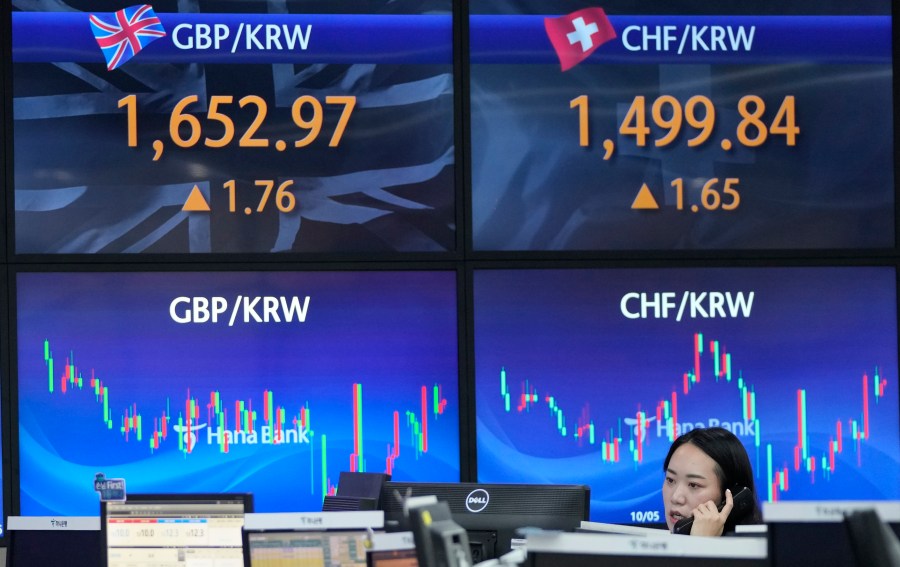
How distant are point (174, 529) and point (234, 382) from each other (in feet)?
4.45

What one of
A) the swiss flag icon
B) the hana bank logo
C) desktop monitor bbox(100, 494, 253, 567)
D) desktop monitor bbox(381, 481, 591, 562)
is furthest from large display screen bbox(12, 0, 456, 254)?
desktop monitor bbox(381, 481, 591, 562)

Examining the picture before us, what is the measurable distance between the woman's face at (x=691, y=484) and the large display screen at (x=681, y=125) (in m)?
1.22

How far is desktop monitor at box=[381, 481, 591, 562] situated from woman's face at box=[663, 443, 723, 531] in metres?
0.63

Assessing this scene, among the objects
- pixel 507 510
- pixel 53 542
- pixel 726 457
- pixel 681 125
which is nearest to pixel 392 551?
pixel 507 510

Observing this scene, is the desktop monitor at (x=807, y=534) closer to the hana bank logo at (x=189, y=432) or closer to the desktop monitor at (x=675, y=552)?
the desktop monitor at (x=675, y=552)

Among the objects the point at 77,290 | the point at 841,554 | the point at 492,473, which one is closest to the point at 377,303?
the point at 492,473

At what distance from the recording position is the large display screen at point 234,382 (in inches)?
176

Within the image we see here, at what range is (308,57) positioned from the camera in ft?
15.2

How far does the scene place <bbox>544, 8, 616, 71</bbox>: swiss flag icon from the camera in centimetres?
468

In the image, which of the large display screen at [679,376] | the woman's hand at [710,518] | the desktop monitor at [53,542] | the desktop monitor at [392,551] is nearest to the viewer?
the desktop monitor at [392,551]

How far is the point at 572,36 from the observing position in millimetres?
4684


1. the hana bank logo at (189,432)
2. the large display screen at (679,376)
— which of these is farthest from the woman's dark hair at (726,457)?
the hana bank logo at (189,432)

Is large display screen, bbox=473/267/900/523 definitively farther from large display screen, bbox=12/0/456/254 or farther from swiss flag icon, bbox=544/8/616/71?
swiss flag icon, bbox=544/8/616/71

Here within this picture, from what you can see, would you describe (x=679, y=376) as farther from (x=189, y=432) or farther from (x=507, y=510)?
(x=189, y=432)
